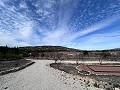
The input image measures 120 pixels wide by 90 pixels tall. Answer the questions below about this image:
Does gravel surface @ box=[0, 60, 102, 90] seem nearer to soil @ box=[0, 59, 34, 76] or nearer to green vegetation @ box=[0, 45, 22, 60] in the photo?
soil @ box=[0, 59, 34, 76]

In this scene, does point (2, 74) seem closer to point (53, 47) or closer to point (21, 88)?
point (21, 88)

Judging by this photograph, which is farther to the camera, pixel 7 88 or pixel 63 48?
pixel 63 48

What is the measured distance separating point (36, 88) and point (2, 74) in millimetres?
5851

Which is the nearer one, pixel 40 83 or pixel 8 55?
pixel 40 83

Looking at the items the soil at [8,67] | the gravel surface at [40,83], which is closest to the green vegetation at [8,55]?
the soil at [8,67]

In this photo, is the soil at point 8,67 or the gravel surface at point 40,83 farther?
the soil at point 8,67


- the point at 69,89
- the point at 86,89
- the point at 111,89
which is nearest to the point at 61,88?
the point at 69,89

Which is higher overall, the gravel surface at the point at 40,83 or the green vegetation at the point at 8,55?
the green vegetation at the point at 8,55

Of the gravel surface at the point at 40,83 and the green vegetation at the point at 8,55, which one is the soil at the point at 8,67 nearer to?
the gravel surface at the point at 40,83

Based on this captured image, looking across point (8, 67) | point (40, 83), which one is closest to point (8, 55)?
point (8, 67)

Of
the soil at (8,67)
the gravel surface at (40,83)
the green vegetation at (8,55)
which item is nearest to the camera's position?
the gravel surface at (40,83)

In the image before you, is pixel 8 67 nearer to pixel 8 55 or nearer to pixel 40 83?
pixel 40 83

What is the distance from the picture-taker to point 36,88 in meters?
10.7

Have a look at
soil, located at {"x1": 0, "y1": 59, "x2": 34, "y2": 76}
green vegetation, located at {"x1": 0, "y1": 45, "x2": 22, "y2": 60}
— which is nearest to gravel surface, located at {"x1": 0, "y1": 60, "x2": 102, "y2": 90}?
soil, located at {"x1": 0, "y1": 59, "x2": 34, "y2": 76}
